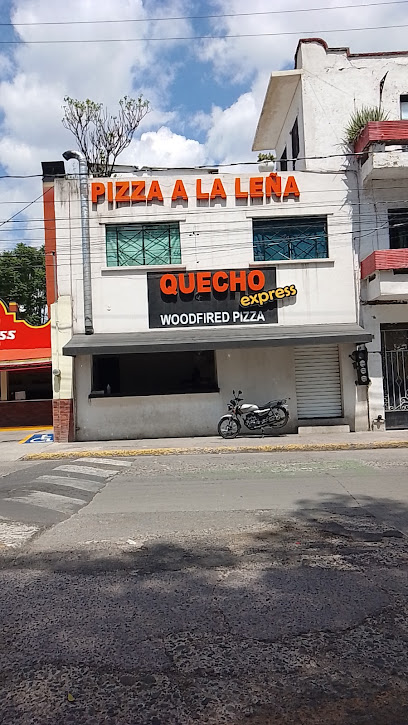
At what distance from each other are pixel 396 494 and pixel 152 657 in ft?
19.0

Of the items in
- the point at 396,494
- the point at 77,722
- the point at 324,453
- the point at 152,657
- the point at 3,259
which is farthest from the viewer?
the point at 3,259

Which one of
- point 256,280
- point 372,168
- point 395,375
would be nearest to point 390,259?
point 372,168

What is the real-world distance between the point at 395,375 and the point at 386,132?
6770 millimetres

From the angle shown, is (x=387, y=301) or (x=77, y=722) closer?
(x=77, y=722)

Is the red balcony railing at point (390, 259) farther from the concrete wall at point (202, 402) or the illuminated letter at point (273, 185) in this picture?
the illuminated letter at point (273, 185)

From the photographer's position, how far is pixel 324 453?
13.7m

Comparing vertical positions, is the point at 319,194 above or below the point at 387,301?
above

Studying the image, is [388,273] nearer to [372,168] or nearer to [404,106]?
[372,168]

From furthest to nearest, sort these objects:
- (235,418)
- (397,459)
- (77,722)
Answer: (235,418) < (397,459) < (77,722)

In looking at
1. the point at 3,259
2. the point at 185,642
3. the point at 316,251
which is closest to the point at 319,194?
the point at 316,251

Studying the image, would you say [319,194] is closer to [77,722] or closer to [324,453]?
[324,453]

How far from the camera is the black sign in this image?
16797 mm

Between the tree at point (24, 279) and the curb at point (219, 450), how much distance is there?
27596mm

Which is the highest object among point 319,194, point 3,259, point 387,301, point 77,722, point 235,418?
point 3,259
